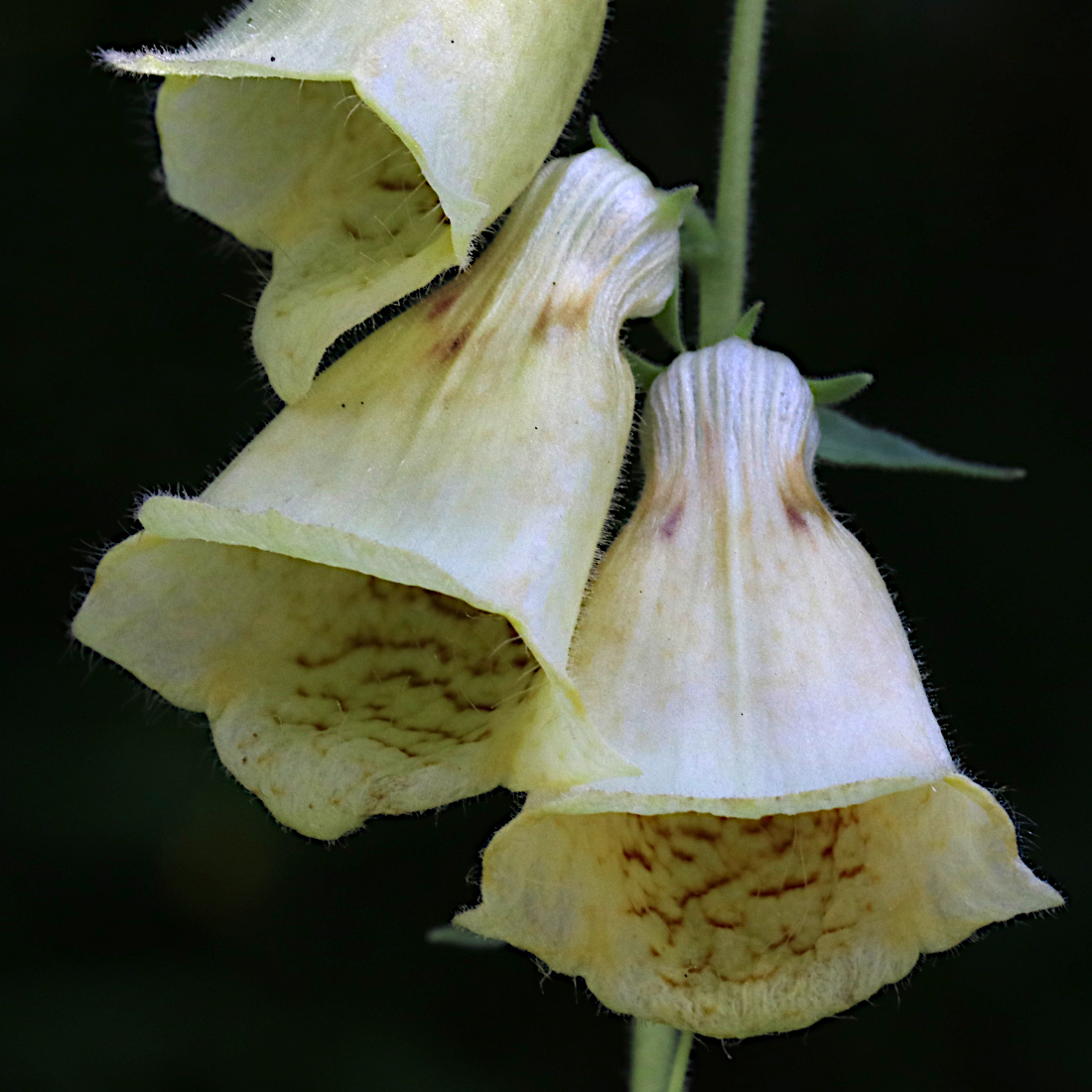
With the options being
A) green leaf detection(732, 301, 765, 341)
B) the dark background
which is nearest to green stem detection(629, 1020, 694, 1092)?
green leaf detection(732, 301, 765, 341)

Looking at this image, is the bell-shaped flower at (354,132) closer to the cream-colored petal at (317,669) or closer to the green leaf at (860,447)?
the cream-colored petal at (317,669)

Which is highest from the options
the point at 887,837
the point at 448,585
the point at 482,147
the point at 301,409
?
the point at 482,147

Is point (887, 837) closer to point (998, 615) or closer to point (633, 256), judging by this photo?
point (633, 256)

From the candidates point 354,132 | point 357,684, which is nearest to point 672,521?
point 357,684

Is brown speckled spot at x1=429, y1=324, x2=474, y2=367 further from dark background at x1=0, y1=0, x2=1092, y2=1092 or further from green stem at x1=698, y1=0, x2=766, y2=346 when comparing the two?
dark background at x1=0, y1=0, x2=1092, y2=1092

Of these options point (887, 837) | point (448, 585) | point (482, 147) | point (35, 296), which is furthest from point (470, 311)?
point (35, 296)

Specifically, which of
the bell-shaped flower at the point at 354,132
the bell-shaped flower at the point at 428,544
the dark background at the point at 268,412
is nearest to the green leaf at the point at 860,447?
the bell-shaped flower at the point at 428,544

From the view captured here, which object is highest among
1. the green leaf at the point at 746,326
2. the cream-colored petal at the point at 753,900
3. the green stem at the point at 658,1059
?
the green leaf at the point at 746,326

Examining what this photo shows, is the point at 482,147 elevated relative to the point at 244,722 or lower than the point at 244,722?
elevated
